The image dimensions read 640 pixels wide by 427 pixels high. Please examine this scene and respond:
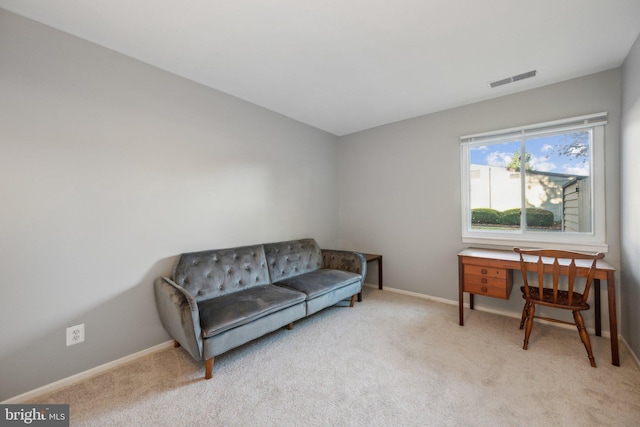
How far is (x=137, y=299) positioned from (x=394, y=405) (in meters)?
2.14

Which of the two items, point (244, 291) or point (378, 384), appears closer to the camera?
point (378, 384)

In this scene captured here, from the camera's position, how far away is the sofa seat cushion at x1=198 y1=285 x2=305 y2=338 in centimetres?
189

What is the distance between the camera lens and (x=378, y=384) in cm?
179

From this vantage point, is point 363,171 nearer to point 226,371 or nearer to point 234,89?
point 234,89

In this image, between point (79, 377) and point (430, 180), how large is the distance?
3945mm

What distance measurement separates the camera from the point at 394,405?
5.24 feet

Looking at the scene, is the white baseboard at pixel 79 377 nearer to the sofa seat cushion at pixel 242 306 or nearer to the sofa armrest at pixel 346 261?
the sofa seat cushion at pixel 242 306

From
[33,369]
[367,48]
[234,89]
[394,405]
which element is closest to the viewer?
[394,405]

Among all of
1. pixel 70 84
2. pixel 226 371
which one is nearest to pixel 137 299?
pixel 226 371

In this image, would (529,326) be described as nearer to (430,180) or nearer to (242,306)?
(430,180)

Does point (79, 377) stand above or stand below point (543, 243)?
below

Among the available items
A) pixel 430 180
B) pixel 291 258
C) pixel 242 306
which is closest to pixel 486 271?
pixel 430 180

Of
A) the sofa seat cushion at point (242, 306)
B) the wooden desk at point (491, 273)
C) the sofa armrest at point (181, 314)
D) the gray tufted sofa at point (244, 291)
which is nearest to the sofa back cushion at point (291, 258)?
the gray tufted sofa at point (244, 291)

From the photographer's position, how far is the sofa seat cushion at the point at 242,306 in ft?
6.21
